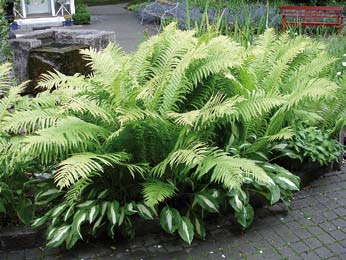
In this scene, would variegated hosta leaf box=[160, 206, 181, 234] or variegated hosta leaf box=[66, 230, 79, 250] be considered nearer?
variegated hosta leaf box=[66, 230, 79, 250]

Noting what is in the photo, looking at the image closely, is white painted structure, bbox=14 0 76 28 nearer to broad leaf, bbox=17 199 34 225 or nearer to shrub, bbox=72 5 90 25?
shrub, bbox=72 5 90 25

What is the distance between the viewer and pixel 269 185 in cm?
366

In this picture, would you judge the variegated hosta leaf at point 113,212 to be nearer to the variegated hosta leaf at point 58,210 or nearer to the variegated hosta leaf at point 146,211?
the variegated hosta leaf at point 146,211

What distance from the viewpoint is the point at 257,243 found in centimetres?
351

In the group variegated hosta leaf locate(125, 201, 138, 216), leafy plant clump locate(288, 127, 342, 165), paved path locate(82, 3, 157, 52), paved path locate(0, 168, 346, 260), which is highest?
leafy plant clump locate(288, 127, 342, 165)

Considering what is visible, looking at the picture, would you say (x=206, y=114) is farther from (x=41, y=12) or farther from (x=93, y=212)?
(x=41, y=12)

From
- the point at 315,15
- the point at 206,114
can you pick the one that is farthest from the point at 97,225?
the point at 315,15

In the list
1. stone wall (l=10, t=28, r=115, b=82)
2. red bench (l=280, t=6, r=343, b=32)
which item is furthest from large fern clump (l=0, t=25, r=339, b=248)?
red bench (l=280, t=6, r=343, b=32)

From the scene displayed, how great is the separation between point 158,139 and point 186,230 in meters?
0.74

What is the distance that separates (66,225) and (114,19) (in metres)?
15.7

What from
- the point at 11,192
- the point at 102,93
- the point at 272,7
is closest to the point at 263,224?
the point at 102,93

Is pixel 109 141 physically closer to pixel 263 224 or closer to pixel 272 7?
pixel 263 224

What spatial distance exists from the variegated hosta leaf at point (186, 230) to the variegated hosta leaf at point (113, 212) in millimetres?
465

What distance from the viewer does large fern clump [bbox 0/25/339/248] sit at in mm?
3316
